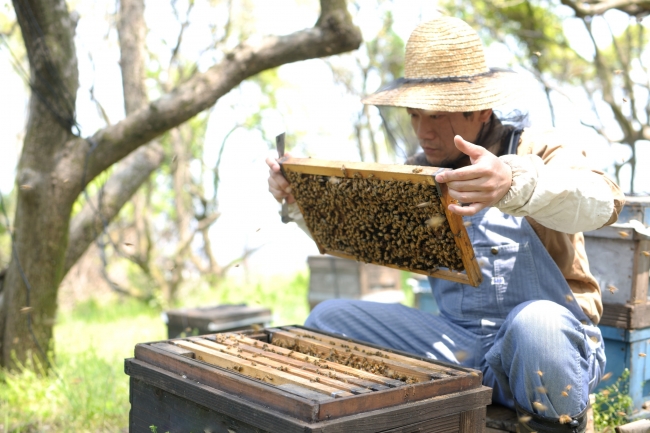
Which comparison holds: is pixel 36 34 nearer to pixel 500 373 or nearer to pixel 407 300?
pixel 500 373

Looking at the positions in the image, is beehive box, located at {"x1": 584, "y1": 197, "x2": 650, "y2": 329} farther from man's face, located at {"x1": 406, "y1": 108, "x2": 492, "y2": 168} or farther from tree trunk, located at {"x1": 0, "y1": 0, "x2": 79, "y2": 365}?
tree trunk, located at {"x1": 0, "y1": 0, "x2": 79, "y2": 365}

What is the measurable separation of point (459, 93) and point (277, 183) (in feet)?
2.92

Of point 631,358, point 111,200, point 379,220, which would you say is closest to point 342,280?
point 111,200

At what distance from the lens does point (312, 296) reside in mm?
6246

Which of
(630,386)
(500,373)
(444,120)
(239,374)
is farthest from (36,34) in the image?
(630,386)

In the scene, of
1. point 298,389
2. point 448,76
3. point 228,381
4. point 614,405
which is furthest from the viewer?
point 614,405

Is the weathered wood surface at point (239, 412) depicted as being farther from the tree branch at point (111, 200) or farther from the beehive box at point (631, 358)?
the tree branch at point (111, 200)

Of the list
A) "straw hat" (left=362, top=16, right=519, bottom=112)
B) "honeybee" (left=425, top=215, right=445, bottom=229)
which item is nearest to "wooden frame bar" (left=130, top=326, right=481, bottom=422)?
"honeybee" (left=425, top=215, right=445, bottom=229)

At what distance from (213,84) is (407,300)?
4.45 m

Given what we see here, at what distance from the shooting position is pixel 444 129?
272 centimetres

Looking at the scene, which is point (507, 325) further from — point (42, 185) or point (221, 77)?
point (42, 185)

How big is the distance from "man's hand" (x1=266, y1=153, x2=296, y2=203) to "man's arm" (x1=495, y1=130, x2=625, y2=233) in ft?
3.55

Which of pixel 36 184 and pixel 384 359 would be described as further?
pixel 36 184

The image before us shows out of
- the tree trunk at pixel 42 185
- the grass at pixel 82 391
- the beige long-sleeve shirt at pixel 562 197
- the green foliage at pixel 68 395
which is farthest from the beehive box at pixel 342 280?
the beige long-sleeve shirt at pixel 562 197
